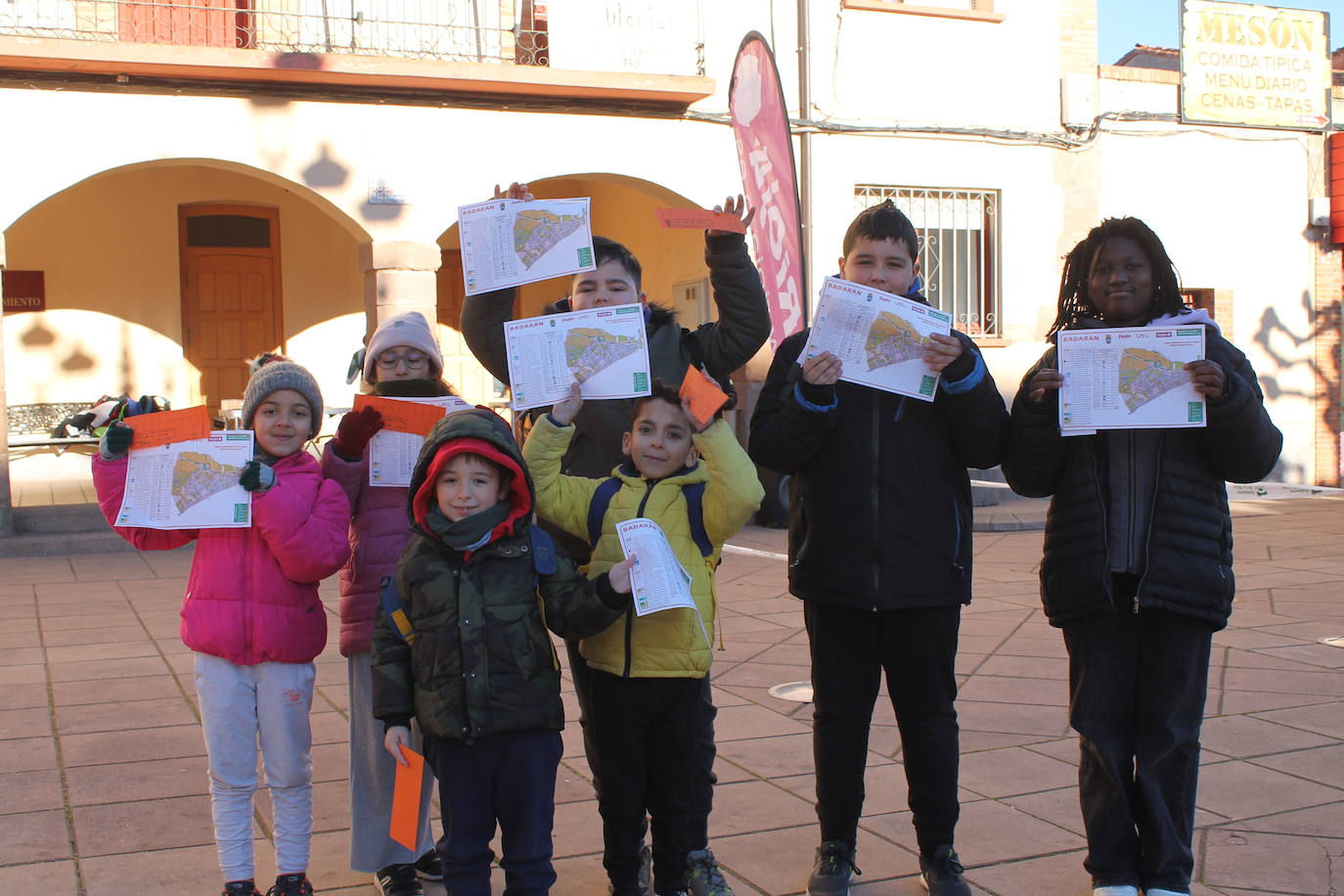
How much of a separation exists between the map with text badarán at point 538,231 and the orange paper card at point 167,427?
0.94 metres

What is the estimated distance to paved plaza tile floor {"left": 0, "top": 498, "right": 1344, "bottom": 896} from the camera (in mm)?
3613

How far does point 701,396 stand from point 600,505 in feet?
1.34

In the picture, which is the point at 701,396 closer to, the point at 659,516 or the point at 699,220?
the point at 659,516

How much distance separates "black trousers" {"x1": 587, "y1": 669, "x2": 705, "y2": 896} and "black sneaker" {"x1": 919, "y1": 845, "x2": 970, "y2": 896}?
25.3 inches

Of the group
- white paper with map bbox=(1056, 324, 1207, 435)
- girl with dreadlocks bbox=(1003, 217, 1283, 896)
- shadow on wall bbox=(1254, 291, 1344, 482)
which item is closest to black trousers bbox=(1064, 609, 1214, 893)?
girl with dreadlocks bbox=(1003, 217, 1283, 896)

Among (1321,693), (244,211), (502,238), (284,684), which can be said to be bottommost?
(1321,693)

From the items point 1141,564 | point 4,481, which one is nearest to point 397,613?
point 1141,564

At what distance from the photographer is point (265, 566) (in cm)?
335

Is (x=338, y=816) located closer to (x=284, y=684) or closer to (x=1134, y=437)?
(x=284, y=684)

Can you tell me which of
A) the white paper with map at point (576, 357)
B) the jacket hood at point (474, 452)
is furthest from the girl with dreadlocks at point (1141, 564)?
the jacket hood at point (474, 452)

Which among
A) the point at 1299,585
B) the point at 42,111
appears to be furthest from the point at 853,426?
the point at 42,111

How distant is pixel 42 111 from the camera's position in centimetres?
1008

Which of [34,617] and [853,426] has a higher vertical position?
[853,426]

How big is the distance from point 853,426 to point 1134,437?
28.3 inches
